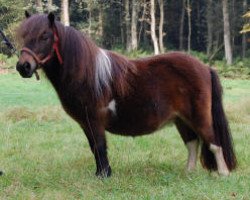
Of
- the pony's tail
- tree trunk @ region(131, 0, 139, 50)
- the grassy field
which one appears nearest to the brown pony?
the pony's tail

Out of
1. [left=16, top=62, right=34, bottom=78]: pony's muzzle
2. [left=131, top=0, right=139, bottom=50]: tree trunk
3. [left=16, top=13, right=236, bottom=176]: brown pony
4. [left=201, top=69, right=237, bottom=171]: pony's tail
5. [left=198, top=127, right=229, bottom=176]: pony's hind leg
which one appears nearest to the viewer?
[left=16, top=62, right=34, bottom=78]: pony's muzzle

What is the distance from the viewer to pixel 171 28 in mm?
48625

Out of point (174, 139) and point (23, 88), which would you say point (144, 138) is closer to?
point (174, 139)

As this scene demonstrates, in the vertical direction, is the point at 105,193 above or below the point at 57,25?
below

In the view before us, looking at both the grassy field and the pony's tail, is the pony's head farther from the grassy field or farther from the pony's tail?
the pony's tail

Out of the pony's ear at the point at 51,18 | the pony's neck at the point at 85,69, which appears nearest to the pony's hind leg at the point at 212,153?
the pony's neck at the point at 85,69

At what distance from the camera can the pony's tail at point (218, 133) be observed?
6.07 meters

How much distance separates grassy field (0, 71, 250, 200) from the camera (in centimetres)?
499

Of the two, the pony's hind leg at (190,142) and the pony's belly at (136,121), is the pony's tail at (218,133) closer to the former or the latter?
the pony's hind leg at (190,142)

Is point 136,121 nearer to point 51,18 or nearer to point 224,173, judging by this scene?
point 224,173

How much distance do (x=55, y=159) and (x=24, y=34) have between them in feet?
7.77

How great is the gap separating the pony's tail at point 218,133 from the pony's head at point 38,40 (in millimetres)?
2094

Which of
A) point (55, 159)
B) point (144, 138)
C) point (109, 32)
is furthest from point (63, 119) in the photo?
point (109, 32)

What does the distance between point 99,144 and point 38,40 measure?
1.35m
